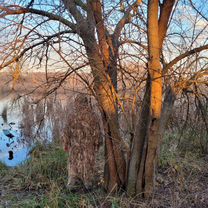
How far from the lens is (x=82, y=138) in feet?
15.8

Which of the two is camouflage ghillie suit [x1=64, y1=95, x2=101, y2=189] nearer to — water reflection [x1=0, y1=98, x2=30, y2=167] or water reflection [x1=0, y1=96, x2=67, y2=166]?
water reflection [x1=0, y1=96, x2=67, y2=166]

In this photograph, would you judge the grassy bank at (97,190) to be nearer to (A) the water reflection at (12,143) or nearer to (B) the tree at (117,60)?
(B) the tree at (117,60)

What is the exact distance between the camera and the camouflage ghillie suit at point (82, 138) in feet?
15.7

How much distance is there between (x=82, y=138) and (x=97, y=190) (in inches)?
31.2

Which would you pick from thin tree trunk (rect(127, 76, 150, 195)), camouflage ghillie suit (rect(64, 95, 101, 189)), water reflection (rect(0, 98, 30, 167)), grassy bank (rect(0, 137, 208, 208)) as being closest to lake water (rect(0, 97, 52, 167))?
water reflection (rect(0, 98, 30, 167))

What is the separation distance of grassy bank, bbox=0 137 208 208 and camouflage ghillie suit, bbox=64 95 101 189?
0.33 meters

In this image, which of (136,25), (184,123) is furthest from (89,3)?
(184,123)

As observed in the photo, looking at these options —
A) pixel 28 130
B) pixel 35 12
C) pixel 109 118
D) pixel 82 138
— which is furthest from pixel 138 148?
pixel 28 130

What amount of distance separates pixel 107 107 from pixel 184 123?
182 centimetres

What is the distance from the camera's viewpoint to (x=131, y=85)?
462 centimetres

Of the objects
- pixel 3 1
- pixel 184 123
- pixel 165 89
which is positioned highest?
pixel 3 1

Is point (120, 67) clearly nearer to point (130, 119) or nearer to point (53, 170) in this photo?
point (130, 119)

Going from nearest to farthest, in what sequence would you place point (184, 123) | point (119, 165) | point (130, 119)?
point (119, 165) < point (130, 119) < point (184, 123)

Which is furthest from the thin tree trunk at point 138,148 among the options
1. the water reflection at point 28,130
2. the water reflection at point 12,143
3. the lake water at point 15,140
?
the water reflection at point 12,143
